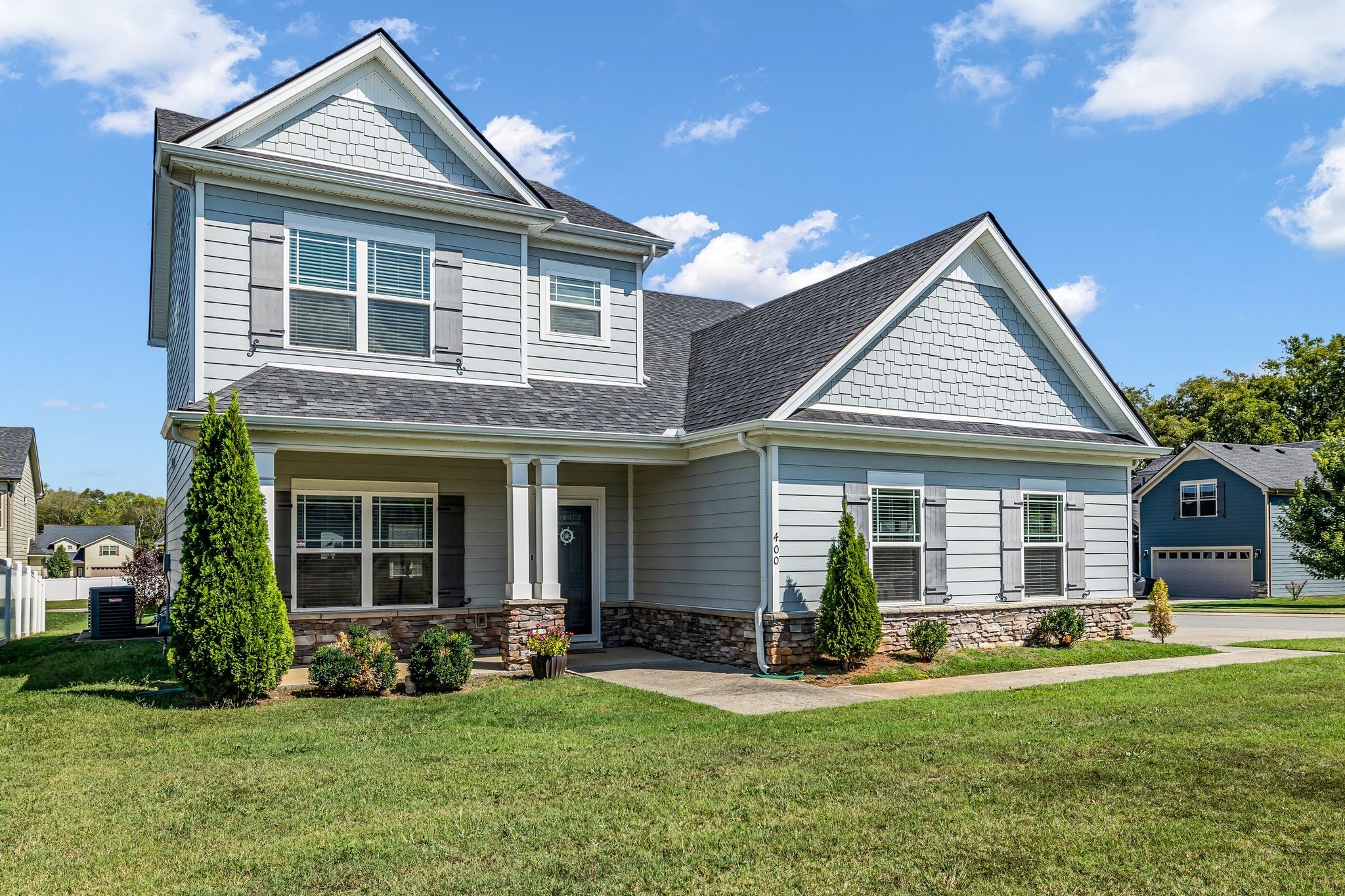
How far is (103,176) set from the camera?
615 inches

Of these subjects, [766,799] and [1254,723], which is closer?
[766,799]

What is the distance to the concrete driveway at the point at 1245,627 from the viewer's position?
17641 millimetres

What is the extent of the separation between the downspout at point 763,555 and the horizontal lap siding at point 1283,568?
91.2ft

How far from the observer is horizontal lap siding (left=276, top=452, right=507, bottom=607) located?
44.1 ft

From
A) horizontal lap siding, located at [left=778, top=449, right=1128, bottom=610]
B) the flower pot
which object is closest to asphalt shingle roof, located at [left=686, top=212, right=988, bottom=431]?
horizontal lap siding, located at [left=778, top=449, right=1128, bottom=610]

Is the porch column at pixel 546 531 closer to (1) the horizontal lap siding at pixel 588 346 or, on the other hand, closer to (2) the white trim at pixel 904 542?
(1) the horizontal lap siding at pixel 588 346

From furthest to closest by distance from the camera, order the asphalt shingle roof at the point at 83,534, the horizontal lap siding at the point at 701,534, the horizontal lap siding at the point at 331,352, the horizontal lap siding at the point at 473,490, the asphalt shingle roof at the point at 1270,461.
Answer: the asphalt shingle roof at the point at 83,534, the asphalt shingle roof at the point at 1270,461, the horizontal lap siding at the point at 473,490, the horizontal lap siding at the point at 701,534, the horizontal lap siding at the point at 331,352

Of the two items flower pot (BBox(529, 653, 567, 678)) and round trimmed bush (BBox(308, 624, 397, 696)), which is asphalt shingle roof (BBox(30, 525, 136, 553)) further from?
flower pot (BBox(529, 653, 567, 678))

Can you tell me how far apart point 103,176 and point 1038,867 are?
54.8ft

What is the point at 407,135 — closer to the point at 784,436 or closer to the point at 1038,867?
the point at 784,436

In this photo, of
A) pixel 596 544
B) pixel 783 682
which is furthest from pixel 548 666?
pixel 596 544

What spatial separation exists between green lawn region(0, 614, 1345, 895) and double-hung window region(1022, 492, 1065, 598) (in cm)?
455

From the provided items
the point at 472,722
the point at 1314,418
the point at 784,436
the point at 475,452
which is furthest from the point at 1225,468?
the point at 472,722

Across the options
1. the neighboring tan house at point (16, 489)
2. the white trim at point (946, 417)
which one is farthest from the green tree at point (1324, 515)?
the neighboring tan house at point (16, 489)
